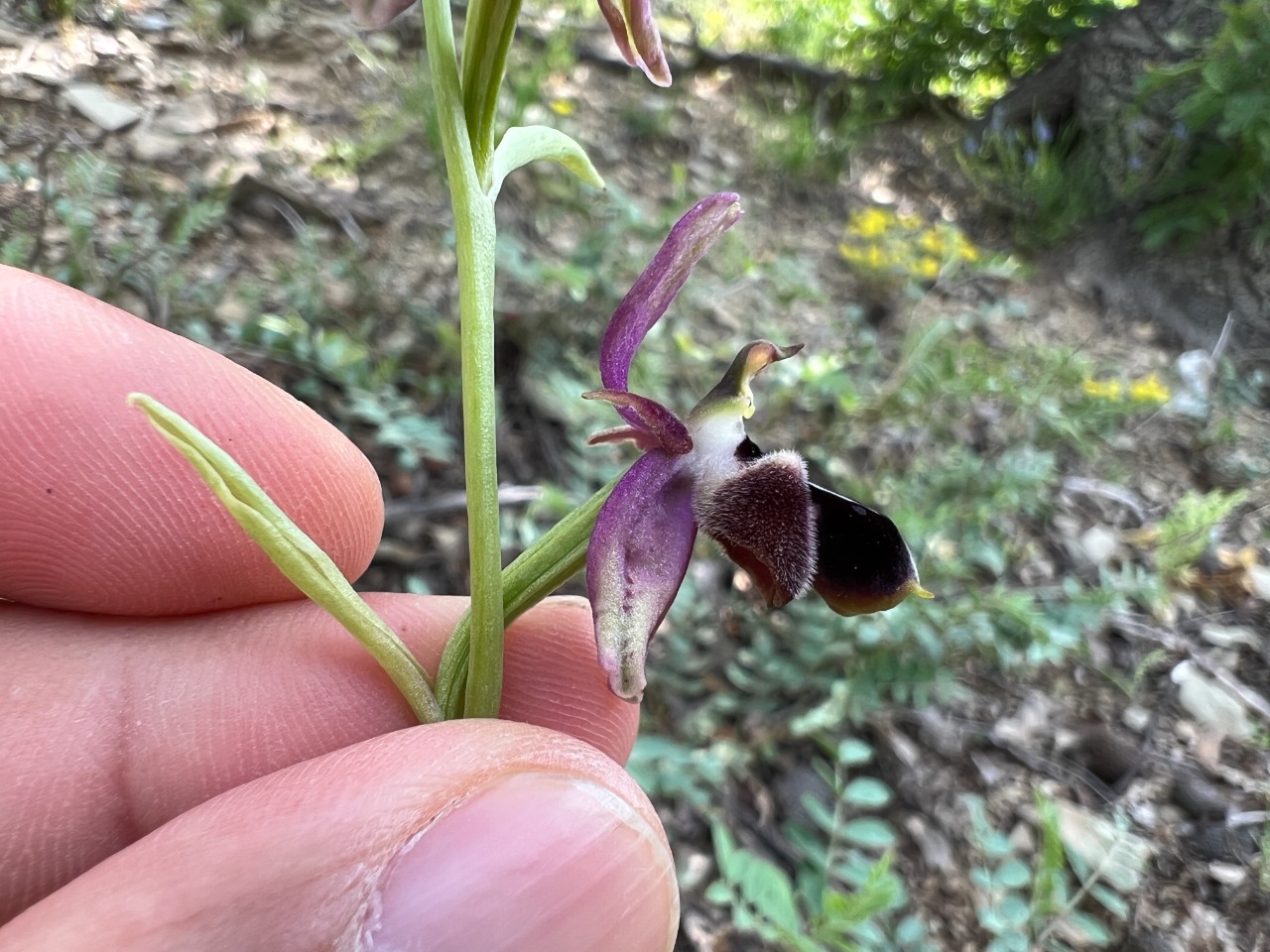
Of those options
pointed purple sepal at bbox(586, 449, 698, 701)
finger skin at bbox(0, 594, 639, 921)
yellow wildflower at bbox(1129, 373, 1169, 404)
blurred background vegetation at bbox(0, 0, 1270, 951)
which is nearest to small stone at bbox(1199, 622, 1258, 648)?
blurred background vegetation at bbox(0, 0, 1270, 951)

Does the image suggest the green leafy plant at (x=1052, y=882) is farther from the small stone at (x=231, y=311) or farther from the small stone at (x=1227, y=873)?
the small stone at (x=231, y=311)

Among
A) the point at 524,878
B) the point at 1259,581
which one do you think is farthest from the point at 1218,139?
the point at 524,878

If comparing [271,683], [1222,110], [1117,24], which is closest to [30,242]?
[271,683]

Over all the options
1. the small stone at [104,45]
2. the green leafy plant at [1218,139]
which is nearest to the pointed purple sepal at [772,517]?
the small stone at [104,45]

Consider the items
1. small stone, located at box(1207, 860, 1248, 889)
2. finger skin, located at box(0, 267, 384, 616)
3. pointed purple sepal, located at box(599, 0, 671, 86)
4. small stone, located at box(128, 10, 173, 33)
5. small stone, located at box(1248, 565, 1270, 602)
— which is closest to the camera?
pointed purple sepal, located at box(599, 0, 671, 86)

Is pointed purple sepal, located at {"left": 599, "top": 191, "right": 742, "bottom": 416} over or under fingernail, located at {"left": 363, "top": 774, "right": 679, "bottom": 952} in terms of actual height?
over

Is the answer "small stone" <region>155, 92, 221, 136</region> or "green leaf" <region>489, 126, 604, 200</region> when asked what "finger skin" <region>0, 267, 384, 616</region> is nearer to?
"green leaf" <region>489, 126, 604, 200</region>

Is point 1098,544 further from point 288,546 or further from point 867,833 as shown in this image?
point 288,546
